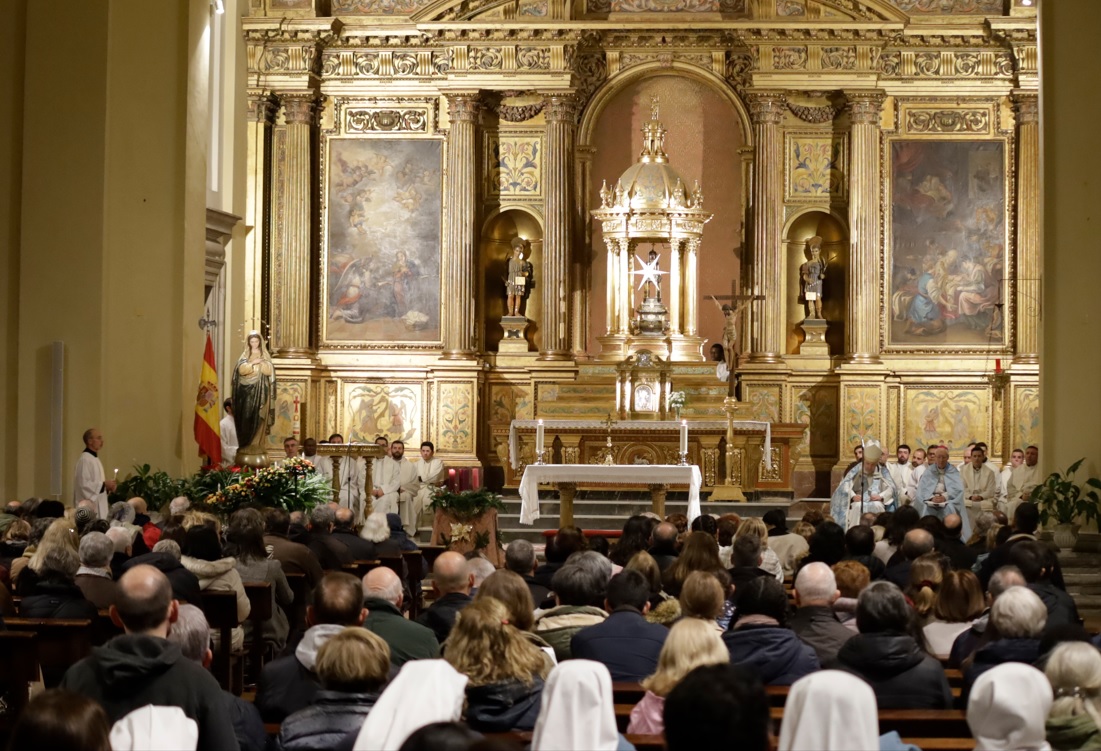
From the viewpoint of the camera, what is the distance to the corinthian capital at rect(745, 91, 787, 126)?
23.4 meters

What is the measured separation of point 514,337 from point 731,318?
3461mm

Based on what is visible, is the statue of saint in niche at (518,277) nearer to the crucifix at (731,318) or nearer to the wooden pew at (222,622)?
the crucifix at (731,318)

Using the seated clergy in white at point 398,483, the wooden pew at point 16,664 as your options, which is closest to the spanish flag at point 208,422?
the seated clergy in white at point 398,483

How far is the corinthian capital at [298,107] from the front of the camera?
2372cm

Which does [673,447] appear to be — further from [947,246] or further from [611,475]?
[947,246]

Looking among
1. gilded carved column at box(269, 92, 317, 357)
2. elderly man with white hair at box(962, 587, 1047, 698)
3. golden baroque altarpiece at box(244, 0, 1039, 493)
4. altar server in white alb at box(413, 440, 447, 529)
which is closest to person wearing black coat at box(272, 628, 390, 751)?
elderly man with white hair at box(962, 587, 1047, 698)

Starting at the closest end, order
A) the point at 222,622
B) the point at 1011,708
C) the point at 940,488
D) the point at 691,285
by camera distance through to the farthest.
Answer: the point at 1011,708, the point at 222,622, the point at 940,488, the point at 691,285

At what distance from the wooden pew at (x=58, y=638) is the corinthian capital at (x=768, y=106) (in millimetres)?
17248

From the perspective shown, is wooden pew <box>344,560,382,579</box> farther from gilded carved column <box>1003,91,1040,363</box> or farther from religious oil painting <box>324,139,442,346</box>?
gilded carved column <box>1003,91,1040,363</box>

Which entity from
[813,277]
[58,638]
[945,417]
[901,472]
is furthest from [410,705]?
[945,417]

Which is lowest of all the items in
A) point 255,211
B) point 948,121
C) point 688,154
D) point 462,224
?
point 462,224

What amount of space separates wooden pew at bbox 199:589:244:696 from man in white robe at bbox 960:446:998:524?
11.3 meters

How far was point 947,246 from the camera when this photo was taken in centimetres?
2342

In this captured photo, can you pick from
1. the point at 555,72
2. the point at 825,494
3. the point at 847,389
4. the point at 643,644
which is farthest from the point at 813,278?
the point at 643,644
